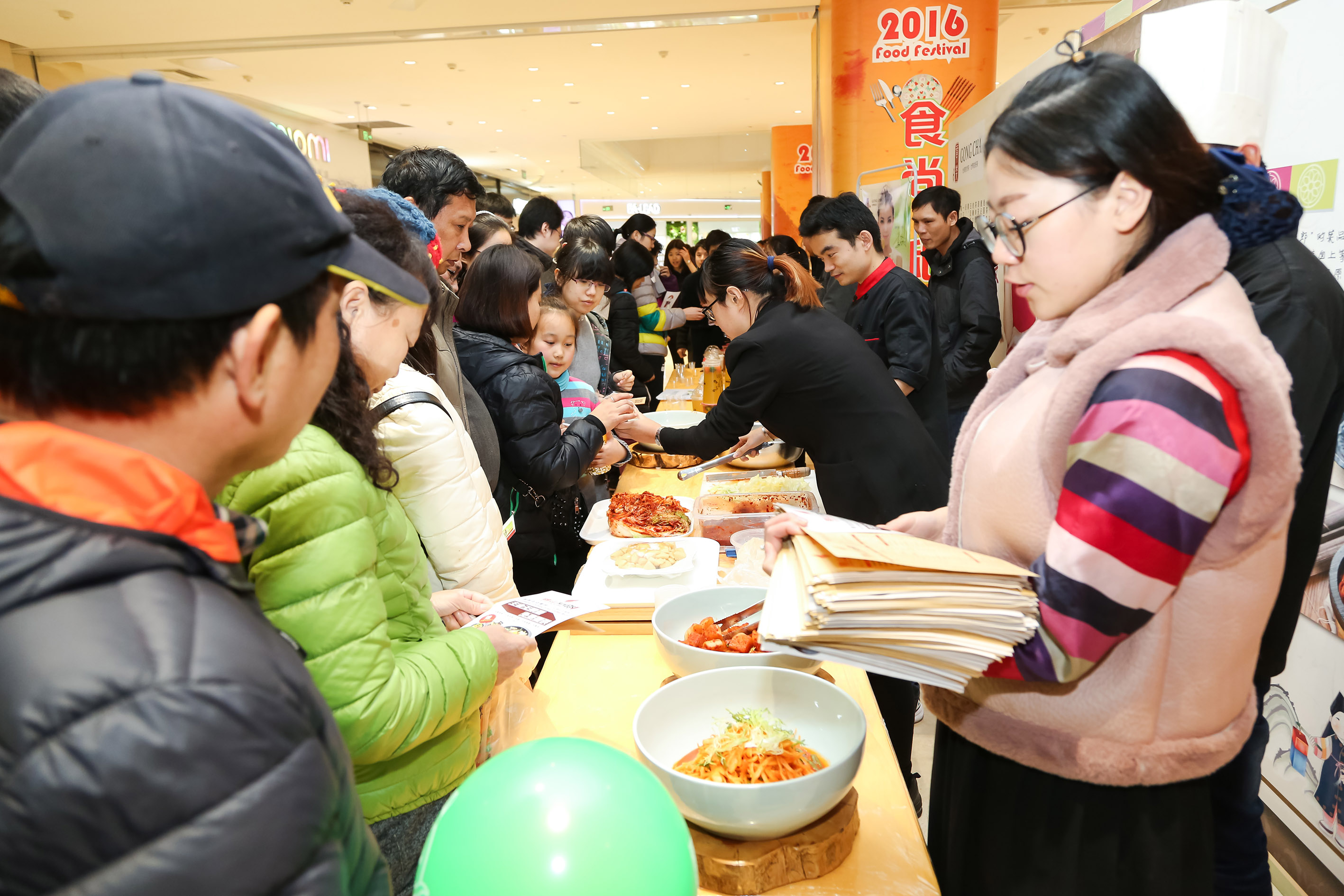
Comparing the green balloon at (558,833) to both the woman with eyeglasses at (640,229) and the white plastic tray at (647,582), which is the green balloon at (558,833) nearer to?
the white plastic tray at (647,582)

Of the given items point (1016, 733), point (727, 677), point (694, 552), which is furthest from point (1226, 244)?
point (694, 552)

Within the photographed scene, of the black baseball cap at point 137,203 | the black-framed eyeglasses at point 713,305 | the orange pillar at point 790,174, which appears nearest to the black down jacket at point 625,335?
the black-framed eyeglasses at point 713,305

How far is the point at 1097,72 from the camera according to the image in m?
0.93

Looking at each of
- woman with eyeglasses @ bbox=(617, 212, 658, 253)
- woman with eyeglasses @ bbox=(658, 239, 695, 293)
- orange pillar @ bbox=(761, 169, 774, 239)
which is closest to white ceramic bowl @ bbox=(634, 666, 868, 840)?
woman with eyeglasses @ bbox=(617, 212, 658, 253)

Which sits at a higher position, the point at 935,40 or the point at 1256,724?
the point at 935,40

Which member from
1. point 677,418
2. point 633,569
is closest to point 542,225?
point 677,418

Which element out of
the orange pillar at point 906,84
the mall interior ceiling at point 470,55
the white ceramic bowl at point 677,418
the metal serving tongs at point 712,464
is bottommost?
the metal serving tongs at point 712,464

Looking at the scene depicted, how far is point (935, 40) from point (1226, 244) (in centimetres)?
423

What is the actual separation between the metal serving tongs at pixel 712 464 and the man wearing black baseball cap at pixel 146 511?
2591mm

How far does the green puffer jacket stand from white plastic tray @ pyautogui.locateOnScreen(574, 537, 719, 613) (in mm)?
643

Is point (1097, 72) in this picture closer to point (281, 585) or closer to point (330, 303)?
point (330, 303)

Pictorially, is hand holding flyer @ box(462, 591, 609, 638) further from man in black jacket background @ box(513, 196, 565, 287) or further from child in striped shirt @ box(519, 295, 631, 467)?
man in black jacket background @ box(513, 196, 565, 287)

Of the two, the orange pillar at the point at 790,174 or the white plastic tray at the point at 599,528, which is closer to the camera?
the white plastic tray at the point at 599,528

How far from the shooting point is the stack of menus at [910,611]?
908 mm
